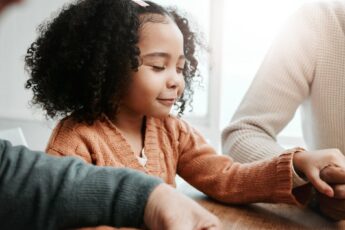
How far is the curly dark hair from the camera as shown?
831 millimetres

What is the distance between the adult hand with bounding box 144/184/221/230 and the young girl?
36cm

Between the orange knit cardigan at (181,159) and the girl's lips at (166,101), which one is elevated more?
the girl's lips at (166,101)

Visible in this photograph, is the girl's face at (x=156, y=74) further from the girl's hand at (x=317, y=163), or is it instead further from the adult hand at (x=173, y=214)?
the adult hand at (x=173, y=214)

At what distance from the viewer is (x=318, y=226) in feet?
2.40

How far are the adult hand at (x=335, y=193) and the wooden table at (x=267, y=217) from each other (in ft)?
0.05

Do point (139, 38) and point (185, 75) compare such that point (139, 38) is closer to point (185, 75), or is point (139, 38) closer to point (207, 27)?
point (185, 75)

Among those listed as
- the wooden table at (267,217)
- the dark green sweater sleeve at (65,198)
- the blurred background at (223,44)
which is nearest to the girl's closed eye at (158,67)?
the wooden table at (267,217)

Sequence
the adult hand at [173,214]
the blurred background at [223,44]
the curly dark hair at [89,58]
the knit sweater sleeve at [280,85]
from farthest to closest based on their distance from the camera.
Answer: the blurred background at [223,44] → the knit sweater sleeve at [280,85] → the curly dark hair at [89,58] → the adult hand at [173,214]

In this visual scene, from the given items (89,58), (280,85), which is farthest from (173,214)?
(280,85)

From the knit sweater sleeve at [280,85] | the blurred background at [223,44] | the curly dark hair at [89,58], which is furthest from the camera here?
the blurred background at [223,44]

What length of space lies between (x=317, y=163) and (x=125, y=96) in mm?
363

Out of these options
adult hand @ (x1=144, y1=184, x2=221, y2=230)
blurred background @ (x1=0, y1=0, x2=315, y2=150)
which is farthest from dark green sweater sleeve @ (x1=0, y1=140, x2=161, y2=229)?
blurred background @ (x1=0, y1=0, x2=315, y2=150)

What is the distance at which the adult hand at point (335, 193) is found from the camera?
74 cm

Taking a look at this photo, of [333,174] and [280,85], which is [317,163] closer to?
[333,174]
